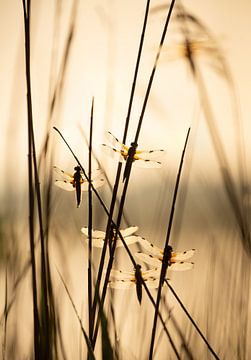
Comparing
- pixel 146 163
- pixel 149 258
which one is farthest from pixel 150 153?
pixel 149 258

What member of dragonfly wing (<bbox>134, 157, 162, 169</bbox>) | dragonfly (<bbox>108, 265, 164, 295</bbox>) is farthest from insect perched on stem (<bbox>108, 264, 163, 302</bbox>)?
dragonfly wing (<bbox>134, 157, 162, 169</bbox>)

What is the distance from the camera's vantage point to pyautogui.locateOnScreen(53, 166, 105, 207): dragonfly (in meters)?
0.43

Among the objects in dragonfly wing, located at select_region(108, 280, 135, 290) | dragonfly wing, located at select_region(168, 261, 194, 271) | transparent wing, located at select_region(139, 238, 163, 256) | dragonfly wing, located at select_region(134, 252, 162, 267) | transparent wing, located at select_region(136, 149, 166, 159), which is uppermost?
transparent wing, located at select_region(136, 149, 166, 159)

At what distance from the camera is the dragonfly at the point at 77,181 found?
16.8 inches

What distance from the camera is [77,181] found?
429 mm

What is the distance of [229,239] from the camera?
549mm

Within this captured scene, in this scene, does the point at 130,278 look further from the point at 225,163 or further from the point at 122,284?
the point at 225,163

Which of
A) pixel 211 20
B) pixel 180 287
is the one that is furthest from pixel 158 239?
pixel 211 20

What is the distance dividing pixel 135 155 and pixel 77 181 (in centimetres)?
8

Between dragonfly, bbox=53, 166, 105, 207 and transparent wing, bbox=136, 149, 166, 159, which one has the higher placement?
transparent wing, bbox=136, 149, 166, 159

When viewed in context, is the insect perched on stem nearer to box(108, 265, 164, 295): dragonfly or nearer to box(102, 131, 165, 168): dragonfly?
box(108, 265, 164, 295): dragonfly

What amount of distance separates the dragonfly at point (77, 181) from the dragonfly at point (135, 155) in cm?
4

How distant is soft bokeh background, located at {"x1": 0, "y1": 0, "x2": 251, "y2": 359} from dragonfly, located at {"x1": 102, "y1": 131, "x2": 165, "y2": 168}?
1.5 inches

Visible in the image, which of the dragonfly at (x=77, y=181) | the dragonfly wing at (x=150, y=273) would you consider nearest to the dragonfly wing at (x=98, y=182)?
the dragonfly at (x=77, y=181)
